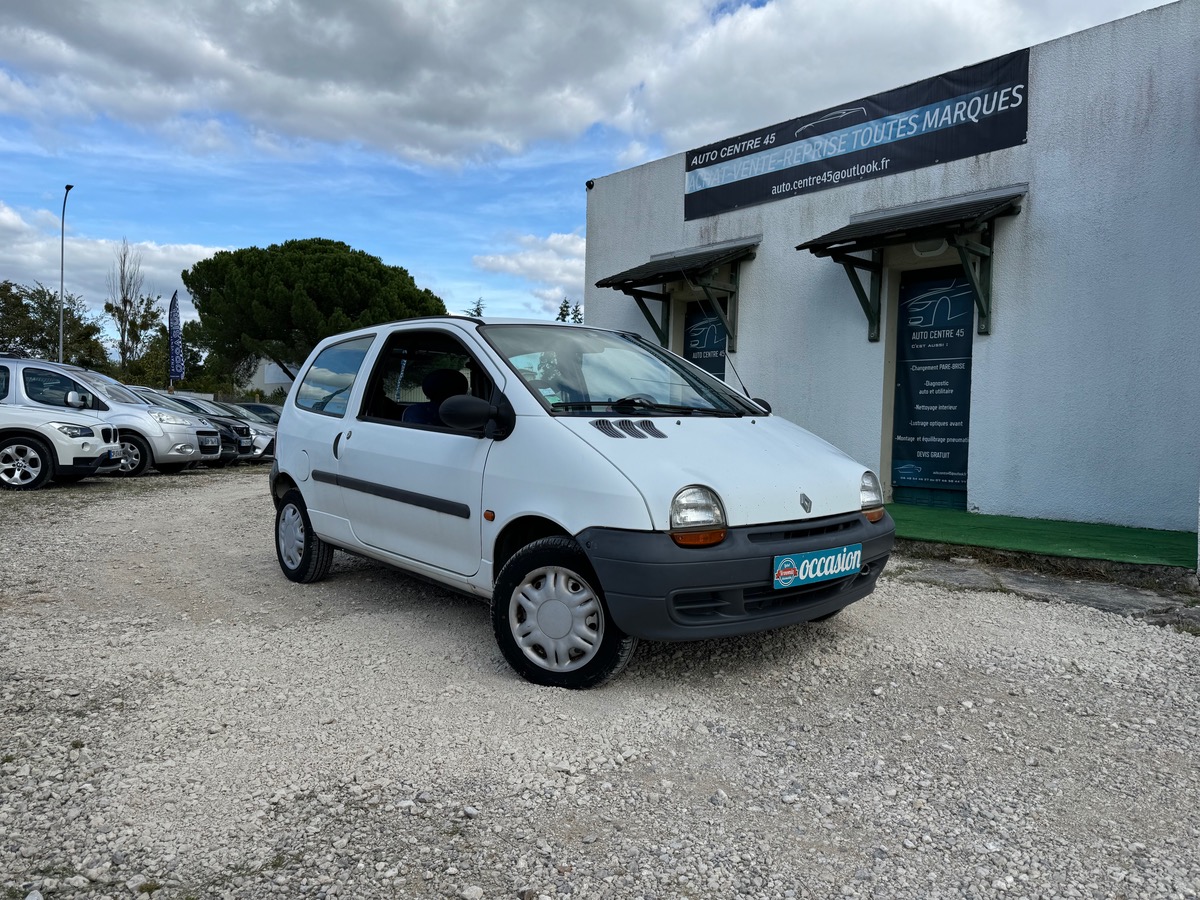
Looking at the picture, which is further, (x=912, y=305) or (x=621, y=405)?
(x=912, y=305)

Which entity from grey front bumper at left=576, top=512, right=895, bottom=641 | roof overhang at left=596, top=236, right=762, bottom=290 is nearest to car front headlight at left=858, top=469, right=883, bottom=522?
grey front bumper at left=576, top=512, right=895, bottom=641

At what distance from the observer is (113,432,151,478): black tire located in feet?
40.1

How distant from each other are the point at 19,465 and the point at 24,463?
0.07 m

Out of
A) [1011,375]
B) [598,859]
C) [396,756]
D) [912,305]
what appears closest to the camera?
[598,859]

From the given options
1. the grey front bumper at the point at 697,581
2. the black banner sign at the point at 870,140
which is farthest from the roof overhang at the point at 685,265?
the grey front bumper at the point at 697,581

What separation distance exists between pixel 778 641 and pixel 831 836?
1717 millimetres

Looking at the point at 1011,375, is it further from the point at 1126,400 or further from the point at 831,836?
the point at 831,836

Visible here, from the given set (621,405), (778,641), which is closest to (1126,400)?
(778,641)

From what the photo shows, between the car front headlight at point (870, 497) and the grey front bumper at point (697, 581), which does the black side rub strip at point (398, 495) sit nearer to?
the grey front bumper at point (697, 581)

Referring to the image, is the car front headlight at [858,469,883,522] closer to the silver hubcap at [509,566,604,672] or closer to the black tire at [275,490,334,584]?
the silver hubcap at [509,566,604,672]

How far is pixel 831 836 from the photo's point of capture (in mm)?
2352

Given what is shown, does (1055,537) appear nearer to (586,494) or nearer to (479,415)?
(586,494)

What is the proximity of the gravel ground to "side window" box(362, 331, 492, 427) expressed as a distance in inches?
44.9

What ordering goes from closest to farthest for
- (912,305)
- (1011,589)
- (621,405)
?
1. (621,405)
2. (1011,589)
3. (912,305)
